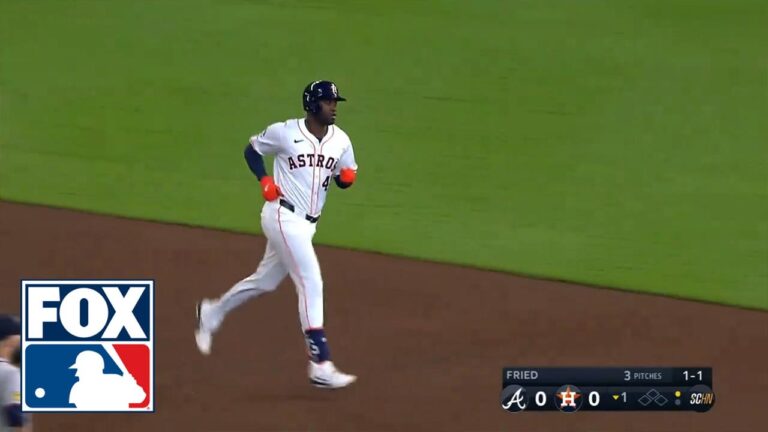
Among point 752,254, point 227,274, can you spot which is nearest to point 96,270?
point 227,274

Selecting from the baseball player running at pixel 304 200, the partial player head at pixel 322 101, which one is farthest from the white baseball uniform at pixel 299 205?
the partial player head at pixel 322 101

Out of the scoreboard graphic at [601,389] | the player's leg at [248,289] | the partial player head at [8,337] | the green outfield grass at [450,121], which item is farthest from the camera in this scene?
the green outfield grass at [450,121]

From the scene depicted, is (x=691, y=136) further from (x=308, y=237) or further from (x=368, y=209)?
(x=308, y=237)

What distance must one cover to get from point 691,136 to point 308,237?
5421 millimetres

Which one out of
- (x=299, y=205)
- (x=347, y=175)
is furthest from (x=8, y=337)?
(x=347, y=175)

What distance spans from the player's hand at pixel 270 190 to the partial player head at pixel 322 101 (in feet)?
1.48

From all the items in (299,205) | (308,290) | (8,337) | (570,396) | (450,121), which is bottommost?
(570,396)

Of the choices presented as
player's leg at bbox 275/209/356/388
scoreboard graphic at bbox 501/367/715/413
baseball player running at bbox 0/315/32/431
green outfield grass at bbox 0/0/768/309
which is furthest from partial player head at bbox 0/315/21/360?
green outfield grass at bbox 0/0/768/309

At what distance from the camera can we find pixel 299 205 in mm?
8672

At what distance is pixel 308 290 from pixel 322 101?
1.08m

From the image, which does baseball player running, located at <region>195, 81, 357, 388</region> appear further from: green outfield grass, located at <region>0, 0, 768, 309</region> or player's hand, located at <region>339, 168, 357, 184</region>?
green outfield grass, located at <region>0, 0, 768, 309</region>

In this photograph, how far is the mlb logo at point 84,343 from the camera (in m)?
7.37

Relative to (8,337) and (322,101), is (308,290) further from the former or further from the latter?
(8,337)

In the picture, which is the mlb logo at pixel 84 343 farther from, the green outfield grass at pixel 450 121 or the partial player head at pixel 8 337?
the green outfield grass at pixel 450 121
